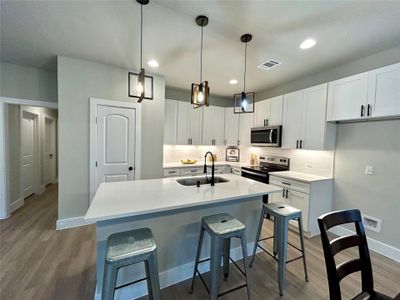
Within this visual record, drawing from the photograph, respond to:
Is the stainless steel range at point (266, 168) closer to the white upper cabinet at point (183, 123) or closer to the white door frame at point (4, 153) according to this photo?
the white upper cabinet at point (183, 123)

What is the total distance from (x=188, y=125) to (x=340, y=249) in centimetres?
365

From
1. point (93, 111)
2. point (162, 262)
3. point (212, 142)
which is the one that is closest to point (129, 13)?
point (93, 111)

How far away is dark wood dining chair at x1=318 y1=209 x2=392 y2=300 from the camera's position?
1051 mm

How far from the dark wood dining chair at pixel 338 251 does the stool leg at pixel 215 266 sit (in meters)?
0.77

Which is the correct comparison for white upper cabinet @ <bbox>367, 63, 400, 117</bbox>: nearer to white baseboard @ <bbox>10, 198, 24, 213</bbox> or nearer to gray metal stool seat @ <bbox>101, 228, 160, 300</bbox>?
gray metal stool seat @ <bbox>101, 228, 160, 300</bbox>

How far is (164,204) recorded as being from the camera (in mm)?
1552

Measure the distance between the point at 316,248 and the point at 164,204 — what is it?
2416 millimetres

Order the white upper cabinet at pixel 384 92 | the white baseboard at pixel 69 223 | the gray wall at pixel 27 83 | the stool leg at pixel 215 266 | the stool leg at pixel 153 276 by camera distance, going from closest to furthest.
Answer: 1. the stool leg at pixel 153 276
2. the stool leg at pixel 215 266
3. the white upper cabinet at pixel 384 92
4. the white baseboard at pixel 69 223
5. the gray wall at pixel 27 83

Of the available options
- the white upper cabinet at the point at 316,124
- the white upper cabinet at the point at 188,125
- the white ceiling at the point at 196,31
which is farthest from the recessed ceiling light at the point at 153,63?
the white upper cabinet at the point at 316,124

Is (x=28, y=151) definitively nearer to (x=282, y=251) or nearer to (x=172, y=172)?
(x=172, y=172)

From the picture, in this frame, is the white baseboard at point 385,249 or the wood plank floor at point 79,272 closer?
the wood plank floor at point 79,272

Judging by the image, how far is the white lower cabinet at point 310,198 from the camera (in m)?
2.86

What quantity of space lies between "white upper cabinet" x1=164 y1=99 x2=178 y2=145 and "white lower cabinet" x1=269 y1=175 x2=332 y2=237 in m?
2.48

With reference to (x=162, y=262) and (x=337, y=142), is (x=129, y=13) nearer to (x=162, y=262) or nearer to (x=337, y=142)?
(x=162, y=262)
